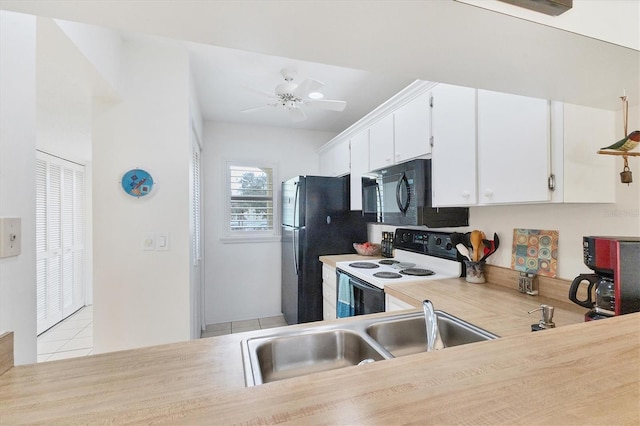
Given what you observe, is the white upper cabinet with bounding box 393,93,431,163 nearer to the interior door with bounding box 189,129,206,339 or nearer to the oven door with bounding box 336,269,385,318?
the oven door with bounding box 336,269,385,318

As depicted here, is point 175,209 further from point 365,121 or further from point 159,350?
point 365,121

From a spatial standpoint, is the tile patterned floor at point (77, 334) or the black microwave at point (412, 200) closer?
the black microwave at point (412, 200)

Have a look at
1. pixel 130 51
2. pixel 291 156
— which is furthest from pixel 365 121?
pixel 130 51

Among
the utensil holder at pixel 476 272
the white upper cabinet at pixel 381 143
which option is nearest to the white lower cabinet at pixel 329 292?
the white upper cabinet at pixel 381 143

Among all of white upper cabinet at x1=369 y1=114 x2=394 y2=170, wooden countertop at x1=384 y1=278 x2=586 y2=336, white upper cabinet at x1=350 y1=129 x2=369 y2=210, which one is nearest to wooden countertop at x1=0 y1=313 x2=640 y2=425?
→ wooden countertop at x1=384 y1=278 x2=586 y2=336

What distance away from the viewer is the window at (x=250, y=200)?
379 centimetres

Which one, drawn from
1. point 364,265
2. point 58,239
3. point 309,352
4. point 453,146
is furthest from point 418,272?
point 58,239

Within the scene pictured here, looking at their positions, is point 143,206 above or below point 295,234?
above

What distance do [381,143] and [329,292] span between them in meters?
1.52

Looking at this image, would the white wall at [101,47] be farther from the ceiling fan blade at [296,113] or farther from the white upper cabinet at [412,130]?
the white upper cabinet at [412,130]

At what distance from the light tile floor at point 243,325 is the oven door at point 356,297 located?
1.45 metres

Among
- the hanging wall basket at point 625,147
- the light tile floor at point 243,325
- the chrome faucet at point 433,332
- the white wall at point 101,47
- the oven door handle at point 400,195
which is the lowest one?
the light tile floor at point 243,325

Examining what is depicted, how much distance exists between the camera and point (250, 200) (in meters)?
3.89

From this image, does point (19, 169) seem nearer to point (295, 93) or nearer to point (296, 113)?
point (295, 93)
